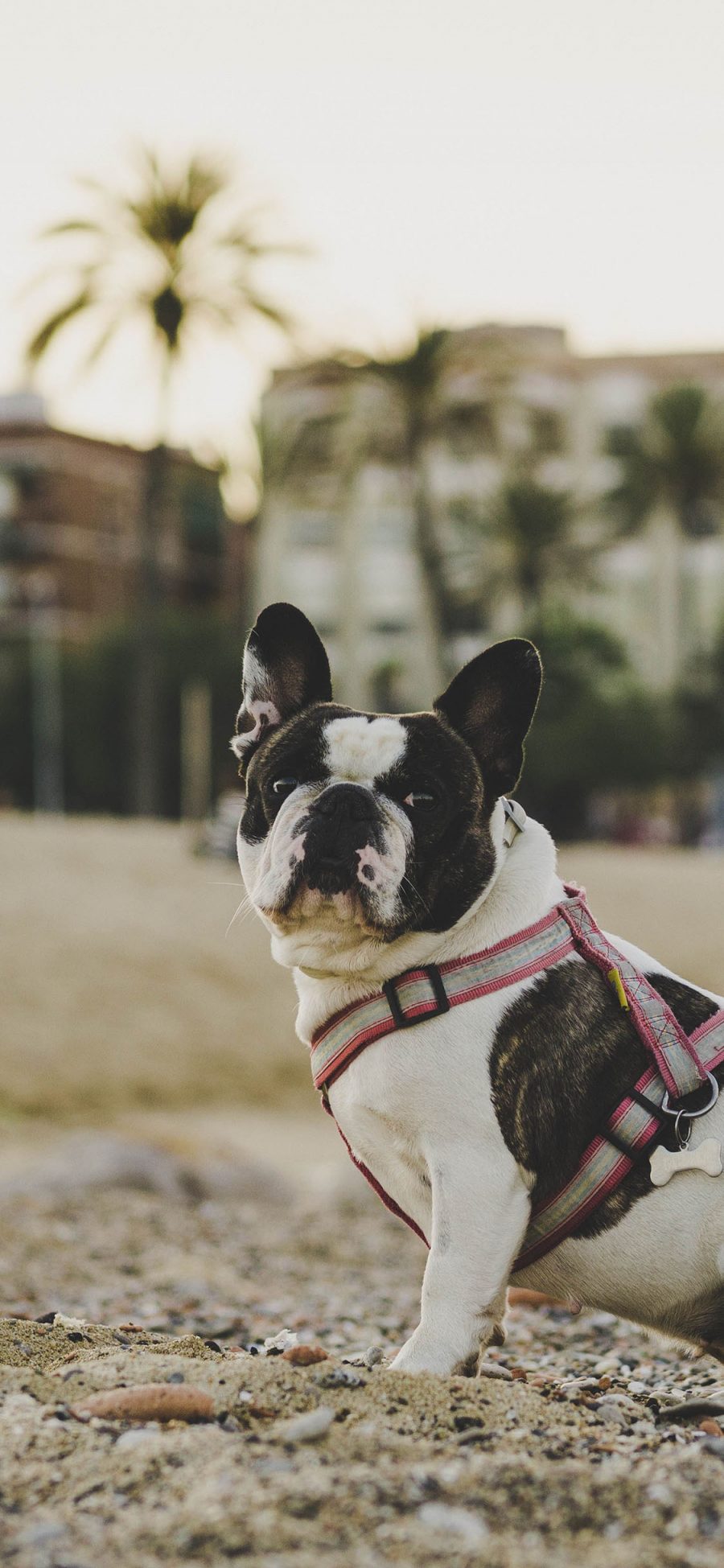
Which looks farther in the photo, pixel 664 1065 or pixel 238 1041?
pixel 238 1041

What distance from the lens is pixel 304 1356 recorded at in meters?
4.23

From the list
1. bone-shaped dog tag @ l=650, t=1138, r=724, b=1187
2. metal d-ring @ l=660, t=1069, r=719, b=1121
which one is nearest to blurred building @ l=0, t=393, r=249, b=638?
metal d-ring @ l=660, t=1069, r=719, b=1121

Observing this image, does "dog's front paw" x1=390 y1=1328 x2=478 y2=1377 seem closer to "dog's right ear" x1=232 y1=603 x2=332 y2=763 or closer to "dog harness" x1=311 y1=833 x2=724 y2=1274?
"dog harness" x1=311 y1=833 x2=724 y2=1274

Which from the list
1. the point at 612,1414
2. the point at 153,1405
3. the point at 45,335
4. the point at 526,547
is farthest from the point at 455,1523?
the point at 526,547

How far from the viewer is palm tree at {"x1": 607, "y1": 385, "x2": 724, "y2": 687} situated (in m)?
70.3

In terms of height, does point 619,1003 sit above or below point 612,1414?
above

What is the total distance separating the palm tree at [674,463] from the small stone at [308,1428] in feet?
229

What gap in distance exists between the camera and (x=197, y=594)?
314ft

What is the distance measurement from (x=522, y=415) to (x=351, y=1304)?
77.8 m

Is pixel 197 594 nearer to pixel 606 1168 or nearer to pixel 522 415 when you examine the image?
pixel 522 415

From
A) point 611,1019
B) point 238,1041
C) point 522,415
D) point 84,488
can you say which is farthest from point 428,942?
point 84,488

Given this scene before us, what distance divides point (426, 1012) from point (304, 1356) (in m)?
0.94

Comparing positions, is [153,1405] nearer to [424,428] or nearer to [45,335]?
[45,335]

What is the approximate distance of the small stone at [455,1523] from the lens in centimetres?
300
